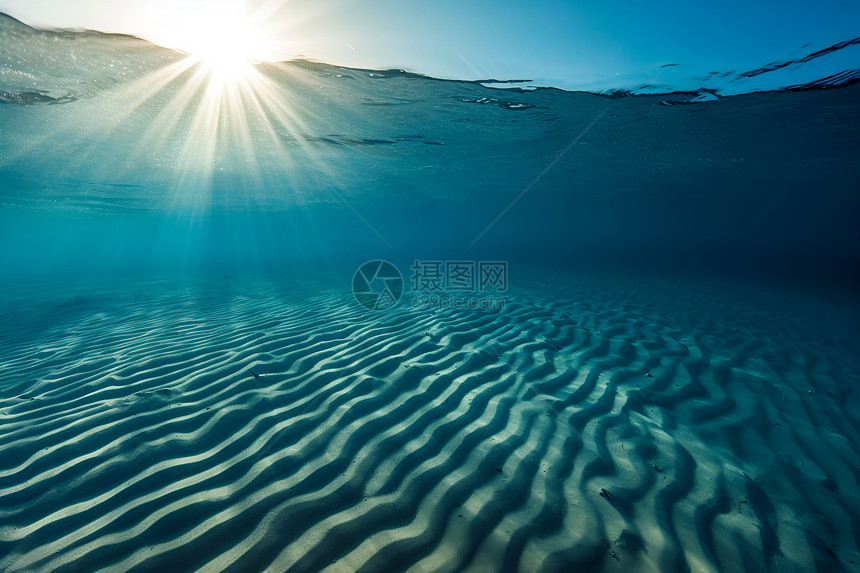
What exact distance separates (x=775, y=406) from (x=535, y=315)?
422 cm

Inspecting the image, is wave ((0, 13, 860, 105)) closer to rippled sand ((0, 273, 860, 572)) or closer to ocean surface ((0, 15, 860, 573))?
ocean surface ((0, 15, 860, 573))

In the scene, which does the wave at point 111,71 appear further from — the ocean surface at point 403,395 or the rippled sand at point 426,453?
the rippled sand at point 426,453

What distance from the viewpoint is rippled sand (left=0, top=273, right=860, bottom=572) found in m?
2.16

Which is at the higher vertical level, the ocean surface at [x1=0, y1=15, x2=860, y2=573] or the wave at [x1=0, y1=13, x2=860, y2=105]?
the wave at [x1=0, y1=13, x2=860, y2=105]

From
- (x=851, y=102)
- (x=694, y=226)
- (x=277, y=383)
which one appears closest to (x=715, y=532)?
(x=277, y=383)

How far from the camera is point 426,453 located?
9.74ft

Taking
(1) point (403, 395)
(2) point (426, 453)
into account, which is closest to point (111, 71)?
(1) point (403, 395)

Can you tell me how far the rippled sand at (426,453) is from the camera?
216 centimetres

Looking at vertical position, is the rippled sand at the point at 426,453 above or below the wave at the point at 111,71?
below

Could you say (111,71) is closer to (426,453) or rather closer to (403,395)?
(403,395)

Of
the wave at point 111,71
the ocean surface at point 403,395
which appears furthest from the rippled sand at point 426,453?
the wave at point 111,71

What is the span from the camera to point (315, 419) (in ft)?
11.2

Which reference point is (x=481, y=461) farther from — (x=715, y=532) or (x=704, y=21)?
(x=704, y=21)

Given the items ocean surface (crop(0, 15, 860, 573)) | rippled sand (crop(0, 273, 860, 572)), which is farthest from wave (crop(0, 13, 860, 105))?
rippled sand (crop(0, 273, 860, 572))
